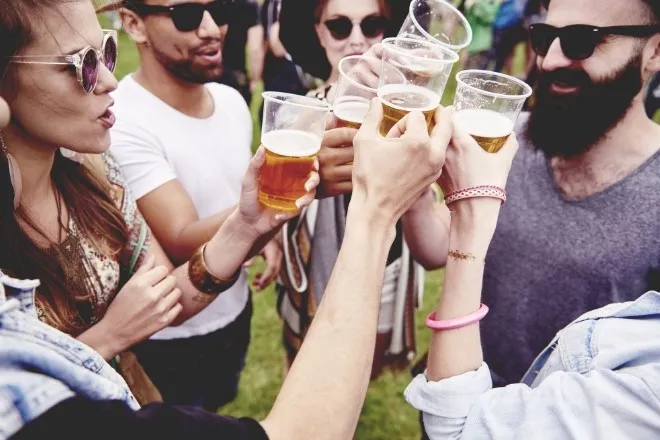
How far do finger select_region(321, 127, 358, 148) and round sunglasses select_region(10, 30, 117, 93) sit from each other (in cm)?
84

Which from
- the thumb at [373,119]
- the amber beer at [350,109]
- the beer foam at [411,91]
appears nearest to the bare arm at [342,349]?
the thumb at [373,119]

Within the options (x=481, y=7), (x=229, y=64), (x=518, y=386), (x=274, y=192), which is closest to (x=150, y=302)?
(x=274, y=192)

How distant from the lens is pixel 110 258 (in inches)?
74.2

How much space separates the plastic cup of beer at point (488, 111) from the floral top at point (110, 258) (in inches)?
53.2

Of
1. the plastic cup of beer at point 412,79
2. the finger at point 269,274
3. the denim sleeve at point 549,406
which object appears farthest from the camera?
the finger at point 269,274

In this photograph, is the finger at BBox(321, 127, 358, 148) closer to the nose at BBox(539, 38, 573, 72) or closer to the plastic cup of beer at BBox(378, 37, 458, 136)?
the plastic cup of beer at BBox(378, 37, 458, 136)

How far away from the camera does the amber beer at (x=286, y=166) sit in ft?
5.63

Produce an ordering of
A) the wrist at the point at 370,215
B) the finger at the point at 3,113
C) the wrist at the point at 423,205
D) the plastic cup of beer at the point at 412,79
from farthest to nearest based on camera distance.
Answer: the wrist at the point at 423,205
the plastic cup of beer at the point at 412,79
the wrist at the point at 370,215
the finger at the point at 3,113

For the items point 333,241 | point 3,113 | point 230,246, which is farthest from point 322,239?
point 3,113

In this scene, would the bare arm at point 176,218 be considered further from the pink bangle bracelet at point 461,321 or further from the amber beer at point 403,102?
the pink bangle bracelet at point 461,321

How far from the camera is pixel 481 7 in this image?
23.8ft

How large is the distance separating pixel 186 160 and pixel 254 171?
77 cm

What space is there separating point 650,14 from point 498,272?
3.99 feet

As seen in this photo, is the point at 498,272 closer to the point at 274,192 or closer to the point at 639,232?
the point at 639,232
